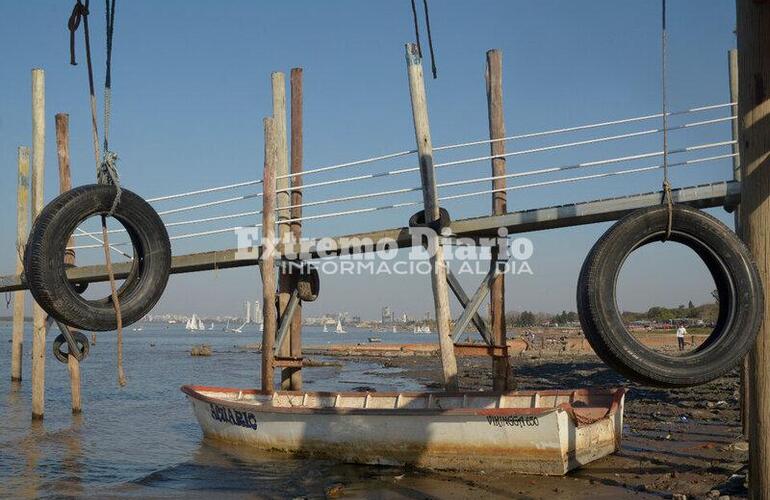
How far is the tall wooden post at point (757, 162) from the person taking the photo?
442 cm

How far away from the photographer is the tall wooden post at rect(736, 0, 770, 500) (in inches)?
174

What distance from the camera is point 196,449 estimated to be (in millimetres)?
13828

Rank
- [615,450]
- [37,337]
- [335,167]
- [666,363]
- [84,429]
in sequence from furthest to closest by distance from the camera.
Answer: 1. [84,429]
2. [37,337]
3. [335,167]
4. [615,450]
5. [666,363]

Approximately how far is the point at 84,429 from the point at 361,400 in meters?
7.75

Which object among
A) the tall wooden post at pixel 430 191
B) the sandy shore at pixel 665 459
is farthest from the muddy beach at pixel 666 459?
the tall wooden post at pixel 430 191

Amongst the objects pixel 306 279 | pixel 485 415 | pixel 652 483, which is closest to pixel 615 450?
pixel 652 483

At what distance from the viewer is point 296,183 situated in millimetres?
12109

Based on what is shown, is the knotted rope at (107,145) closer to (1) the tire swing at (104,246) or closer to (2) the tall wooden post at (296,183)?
(1) the tire swing at (104,246)

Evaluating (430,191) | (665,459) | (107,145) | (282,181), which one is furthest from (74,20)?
(665,459)

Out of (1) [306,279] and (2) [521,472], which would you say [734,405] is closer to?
(2) [521,472]

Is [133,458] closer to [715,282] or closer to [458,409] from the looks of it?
[458,409]

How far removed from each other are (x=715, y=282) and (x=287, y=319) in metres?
7.94

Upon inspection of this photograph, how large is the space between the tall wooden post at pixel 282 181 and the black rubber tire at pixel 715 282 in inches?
288

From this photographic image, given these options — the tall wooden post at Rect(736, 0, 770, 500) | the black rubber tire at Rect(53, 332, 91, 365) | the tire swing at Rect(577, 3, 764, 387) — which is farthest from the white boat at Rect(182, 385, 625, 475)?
the tall wooden post at Rect(736, 0, 770, 500)
